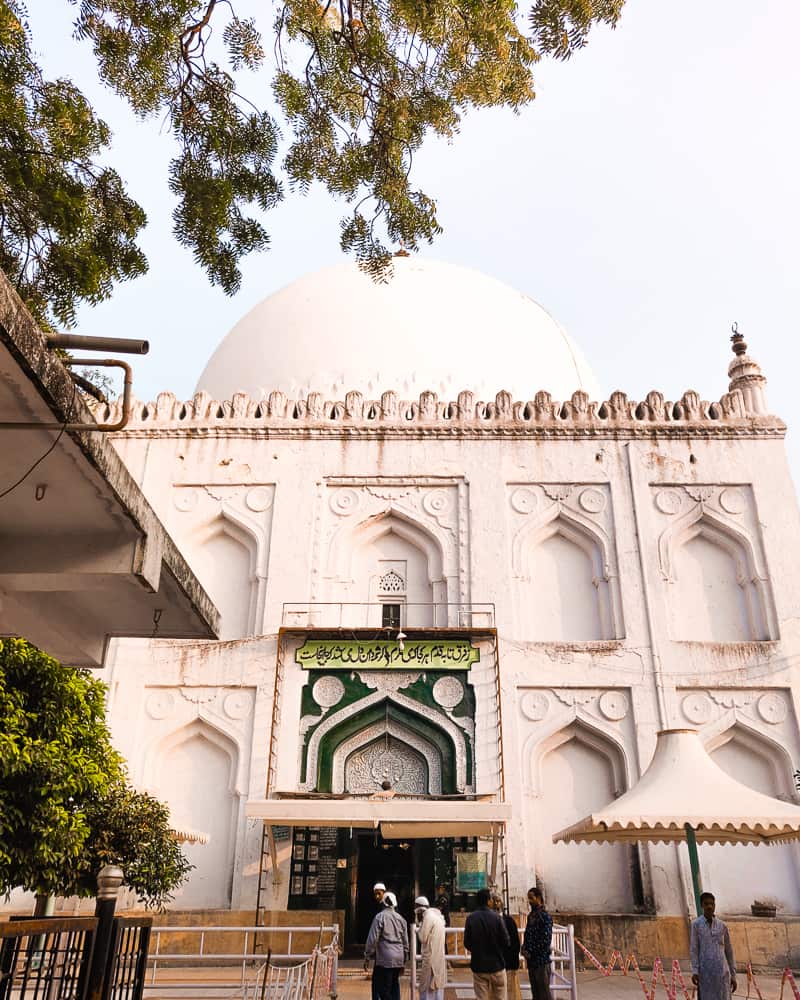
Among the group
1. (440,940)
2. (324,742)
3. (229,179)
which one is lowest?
(440,940)

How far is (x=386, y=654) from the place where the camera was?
42.4 ft

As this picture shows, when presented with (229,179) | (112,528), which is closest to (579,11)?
(229,179)

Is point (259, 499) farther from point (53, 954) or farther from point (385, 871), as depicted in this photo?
point (53, 954)

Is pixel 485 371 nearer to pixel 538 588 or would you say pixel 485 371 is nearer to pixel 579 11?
pixel 538 588

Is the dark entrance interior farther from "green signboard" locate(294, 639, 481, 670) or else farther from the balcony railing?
the balcony railing

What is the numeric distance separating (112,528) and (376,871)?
10340 mm

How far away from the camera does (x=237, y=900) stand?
1166 cm

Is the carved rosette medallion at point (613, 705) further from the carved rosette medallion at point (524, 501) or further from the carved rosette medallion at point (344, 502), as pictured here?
the carved rosette medallion at point (344, 502)

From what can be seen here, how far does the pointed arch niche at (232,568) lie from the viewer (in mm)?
13914

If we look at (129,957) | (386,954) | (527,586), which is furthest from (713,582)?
(129,957)

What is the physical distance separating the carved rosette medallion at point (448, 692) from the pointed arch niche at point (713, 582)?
3.41m

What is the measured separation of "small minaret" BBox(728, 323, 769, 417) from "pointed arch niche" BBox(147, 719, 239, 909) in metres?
10.1

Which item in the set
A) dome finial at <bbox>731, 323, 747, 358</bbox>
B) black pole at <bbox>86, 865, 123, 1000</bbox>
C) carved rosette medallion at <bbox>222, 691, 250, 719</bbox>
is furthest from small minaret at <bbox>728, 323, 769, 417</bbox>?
black pole at <bbox>86, 865, 123, 1000</bbox>

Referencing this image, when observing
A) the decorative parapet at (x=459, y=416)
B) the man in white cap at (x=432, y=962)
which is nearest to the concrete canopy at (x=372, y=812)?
the man in white cap at (x=432, y=962)
